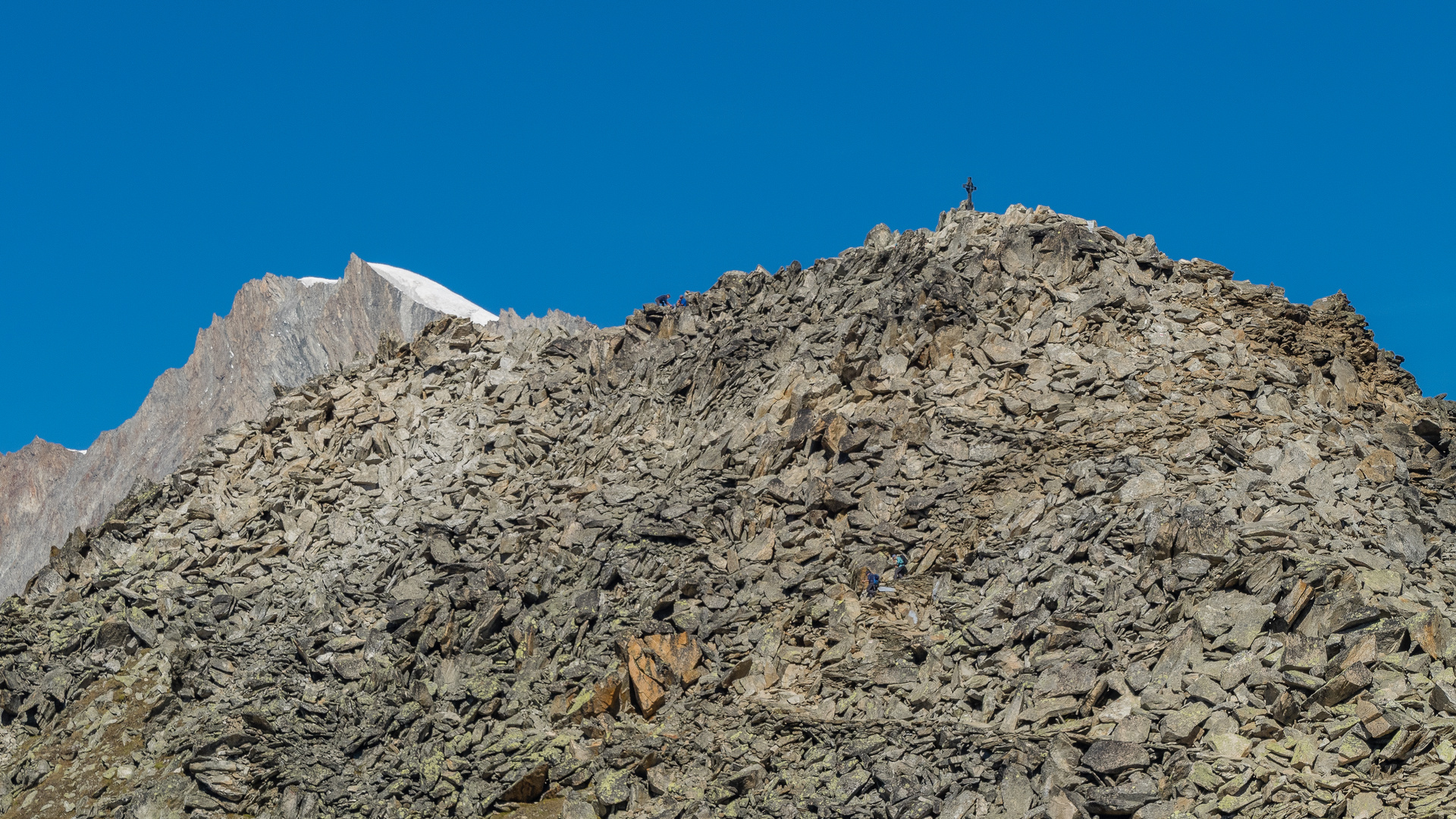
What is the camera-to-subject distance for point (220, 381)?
8475 centimetres

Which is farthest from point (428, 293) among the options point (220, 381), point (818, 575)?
point (818, 575)

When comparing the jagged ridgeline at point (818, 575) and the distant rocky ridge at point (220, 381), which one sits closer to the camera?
the jagged ridgeline at point (818, 575)

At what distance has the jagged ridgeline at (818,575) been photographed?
896 inches

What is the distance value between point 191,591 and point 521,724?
35.9 feet

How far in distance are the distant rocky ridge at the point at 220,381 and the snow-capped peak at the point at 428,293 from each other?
0.34 ft

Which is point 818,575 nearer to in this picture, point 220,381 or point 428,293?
point 428,293

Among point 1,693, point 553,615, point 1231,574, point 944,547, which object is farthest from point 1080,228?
point 1,693

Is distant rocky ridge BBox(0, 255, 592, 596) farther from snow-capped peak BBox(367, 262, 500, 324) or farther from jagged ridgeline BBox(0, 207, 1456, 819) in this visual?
jagged ridgeline BBox(0, 207, 1456, 819)

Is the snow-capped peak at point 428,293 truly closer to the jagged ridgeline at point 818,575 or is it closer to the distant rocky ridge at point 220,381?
the distant rocky ridge at point 220,381

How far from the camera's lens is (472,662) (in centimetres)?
2938

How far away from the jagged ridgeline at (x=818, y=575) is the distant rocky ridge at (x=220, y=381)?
3708 centimetres

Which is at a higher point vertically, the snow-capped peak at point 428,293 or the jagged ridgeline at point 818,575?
the snow-capped peak at point 428,293

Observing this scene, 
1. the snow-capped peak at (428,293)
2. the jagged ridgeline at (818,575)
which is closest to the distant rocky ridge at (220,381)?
the snow-capped peak at (428,293)

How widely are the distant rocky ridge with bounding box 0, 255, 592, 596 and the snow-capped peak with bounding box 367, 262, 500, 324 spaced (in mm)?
102
